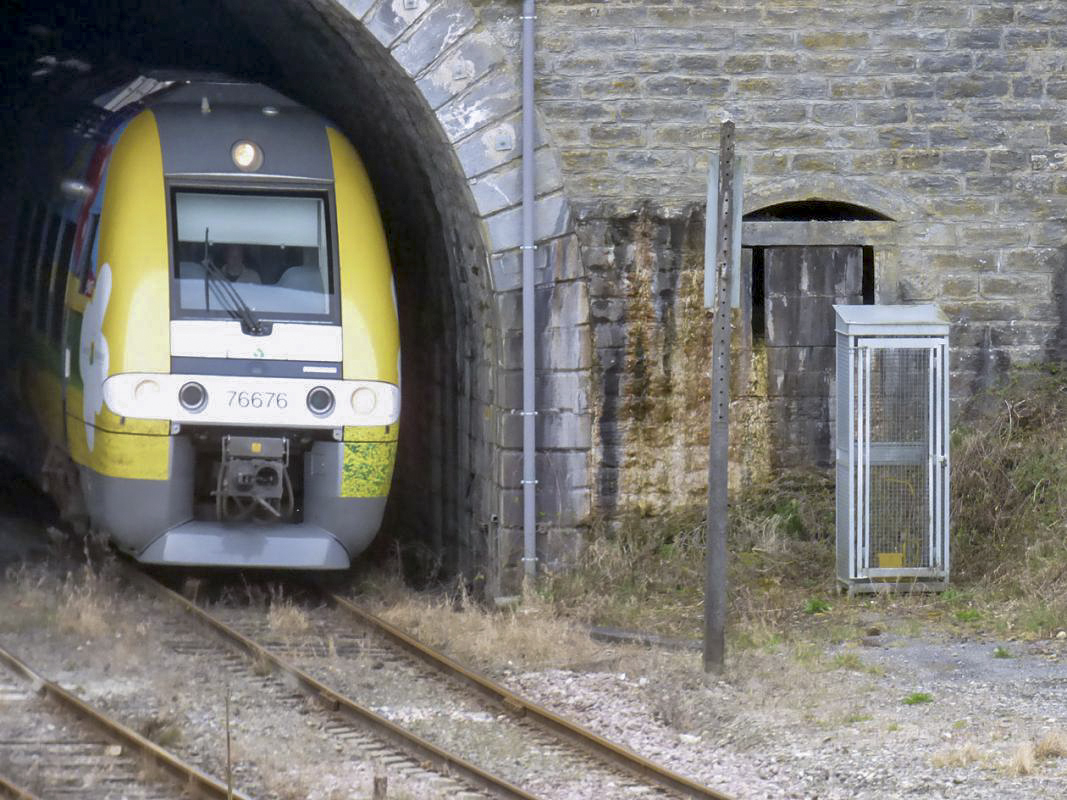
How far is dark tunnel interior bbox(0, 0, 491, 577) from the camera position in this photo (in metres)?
11.1

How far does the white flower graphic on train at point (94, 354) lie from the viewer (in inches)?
397

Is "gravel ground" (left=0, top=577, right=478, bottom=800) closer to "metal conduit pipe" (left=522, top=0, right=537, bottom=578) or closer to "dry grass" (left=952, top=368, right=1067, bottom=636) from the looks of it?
"metal conduit pipe" (left=522, top=0, right=537, bottom=578)

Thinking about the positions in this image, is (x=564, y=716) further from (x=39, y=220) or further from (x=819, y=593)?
(x=39, y=220)

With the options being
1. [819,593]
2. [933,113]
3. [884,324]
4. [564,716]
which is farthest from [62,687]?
[933,113]

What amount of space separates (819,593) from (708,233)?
2840mm

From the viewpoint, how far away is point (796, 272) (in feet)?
36.8

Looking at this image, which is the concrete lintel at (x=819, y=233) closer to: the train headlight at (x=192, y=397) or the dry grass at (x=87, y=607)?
the train headlight at (x=192, y=397)

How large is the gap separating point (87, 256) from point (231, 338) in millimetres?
1253

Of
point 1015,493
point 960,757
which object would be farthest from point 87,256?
point 960,757

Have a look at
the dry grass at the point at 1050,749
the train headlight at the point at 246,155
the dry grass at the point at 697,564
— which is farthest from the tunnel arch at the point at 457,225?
the dry grass at the point at 1050,749

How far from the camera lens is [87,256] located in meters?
10.8

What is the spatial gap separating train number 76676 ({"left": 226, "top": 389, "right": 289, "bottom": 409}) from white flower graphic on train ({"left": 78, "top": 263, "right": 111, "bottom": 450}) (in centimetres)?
74

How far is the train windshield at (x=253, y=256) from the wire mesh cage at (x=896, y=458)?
10.5ft

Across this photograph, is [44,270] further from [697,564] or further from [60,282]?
[697,564]
